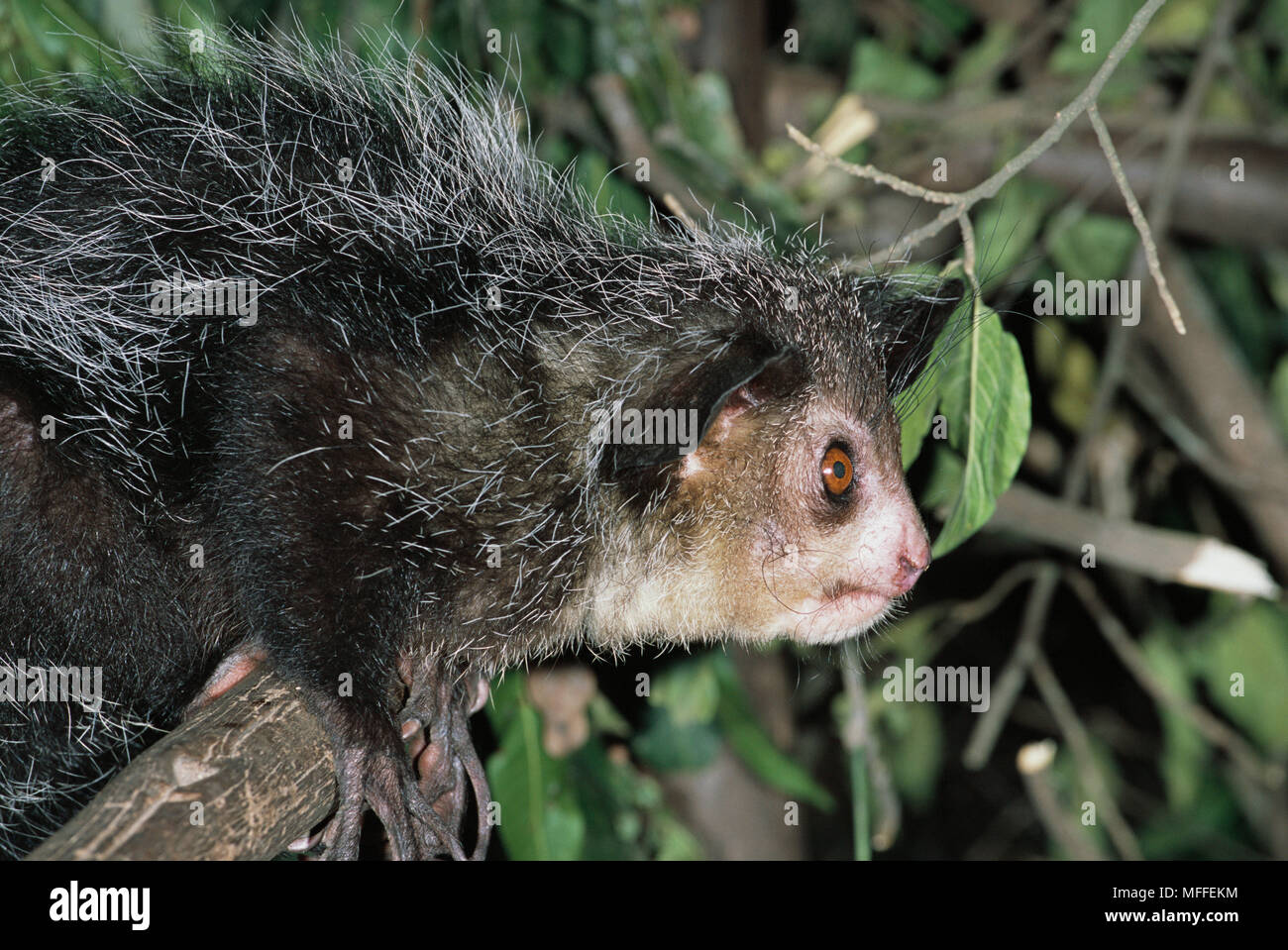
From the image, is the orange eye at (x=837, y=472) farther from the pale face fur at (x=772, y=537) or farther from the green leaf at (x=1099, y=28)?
the green leaf at (x=1099, y=28)

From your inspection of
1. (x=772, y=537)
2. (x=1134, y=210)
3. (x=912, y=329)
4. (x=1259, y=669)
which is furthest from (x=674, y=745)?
(x=1259, y=669)

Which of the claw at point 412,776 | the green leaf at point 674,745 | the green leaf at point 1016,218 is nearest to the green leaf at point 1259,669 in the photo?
the green leaf at point 1016,218

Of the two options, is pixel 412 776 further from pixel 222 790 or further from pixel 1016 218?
pixel 1016 218

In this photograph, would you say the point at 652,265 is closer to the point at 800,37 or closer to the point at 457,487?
the point at 457,487

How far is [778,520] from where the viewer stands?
321cm

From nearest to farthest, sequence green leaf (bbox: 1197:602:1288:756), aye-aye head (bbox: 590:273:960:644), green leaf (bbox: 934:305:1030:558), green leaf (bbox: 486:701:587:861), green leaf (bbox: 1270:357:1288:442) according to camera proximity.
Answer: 1. green leaf (bbox: 934:305:1030:558)
2. aye-aye head (bbox: 590:273:960:644)
3. green leaf (bbox: 486:701:587:861)
4. green leaf (bbox: 1270:357:1288:442)
5. green leaf (bbox: 1197:602:1288:756)

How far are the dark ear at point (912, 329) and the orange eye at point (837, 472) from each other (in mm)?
491

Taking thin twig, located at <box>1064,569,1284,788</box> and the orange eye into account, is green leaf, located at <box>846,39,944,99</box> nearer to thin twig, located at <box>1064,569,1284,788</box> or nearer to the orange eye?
thin twig, located at <box>1064,569,1284,788</box>

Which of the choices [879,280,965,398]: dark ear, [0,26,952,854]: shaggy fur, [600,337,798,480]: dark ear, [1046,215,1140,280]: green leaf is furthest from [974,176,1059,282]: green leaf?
[600,337,798,480]: dark ear

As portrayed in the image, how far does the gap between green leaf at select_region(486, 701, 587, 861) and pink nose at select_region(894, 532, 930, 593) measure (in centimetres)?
132

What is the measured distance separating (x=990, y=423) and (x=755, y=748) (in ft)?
5.92

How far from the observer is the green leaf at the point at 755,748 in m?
4.21

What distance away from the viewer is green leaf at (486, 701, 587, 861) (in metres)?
3.58
